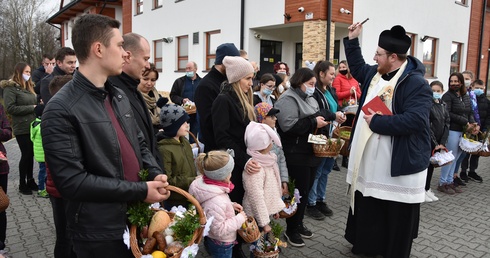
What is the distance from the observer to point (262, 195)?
3.41m

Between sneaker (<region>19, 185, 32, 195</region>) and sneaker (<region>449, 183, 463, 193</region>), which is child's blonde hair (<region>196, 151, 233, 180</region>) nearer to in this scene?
sneaker (<region>19, 185, 32, 195</region>)

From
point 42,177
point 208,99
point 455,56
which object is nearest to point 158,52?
point 455,56

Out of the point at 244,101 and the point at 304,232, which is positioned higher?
the point at 244,101

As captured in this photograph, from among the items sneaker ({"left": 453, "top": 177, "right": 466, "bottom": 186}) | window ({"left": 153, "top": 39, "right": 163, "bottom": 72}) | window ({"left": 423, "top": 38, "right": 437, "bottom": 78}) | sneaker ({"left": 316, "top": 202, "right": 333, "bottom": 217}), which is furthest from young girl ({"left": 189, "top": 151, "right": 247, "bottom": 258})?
window ({"left": 153, "top": 39, "right": 163, "bottom": 72})

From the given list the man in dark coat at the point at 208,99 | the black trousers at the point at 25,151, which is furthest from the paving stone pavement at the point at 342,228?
the man in dark coat at the point at 208,99

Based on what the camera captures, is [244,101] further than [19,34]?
No

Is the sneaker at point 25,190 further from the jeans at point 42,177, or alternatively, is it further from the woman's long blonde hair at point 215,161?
the woman's long blonde hair at point 215,161

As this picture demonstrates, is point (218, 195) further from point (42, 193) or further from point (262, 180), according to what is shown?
point (42, 193)

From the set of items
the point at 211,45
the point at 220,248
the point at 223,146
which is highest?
the point at 211,45

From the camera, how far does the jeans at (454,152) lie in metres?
6.48

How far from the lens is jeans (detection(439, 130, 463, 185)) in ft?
21.3

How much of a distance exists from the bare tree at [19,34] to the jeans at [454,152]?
135 feet

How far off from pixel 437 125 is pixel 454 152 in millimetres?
1246

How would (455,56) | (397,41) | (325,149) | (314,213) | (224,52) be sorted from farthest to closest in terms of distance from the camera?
(455,56)
(314,213)
(325,149)
(224,52)
(397,41)
